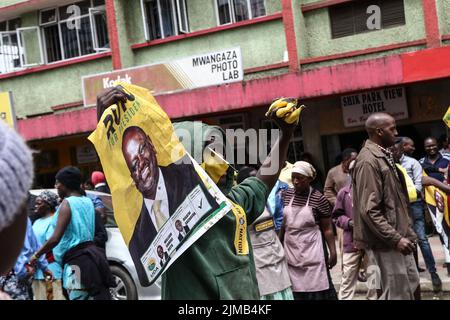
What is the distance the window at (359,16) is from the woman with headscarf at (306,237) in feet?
25.4

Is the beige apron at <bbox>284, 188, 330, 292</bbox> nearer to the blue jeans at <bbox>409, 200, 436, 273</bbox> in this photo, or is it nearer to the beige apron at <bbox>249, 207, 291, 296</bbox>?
the beige apron at <bbox>249, 207, 291, 296</bbox>

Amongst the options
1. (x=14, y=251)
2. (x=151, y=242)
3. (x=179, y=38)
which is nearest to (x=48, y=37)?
(x=179, y=38)

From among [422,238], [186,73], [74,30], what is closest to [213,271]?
[422,238]

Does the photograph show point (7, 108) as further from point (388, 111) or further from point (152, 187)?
point (388, 111)

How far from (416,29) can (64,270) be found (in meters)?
9.28

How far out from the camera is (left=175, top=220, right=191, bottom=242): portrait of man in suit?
2807 mm

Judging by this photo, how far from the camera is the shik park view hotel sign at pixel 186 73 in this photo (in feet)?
48.0

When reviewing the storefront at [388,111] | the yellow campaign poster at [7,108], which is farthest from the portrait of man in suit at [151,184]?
the storefront at [388,111]

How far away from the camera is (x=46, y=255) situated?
6.40 m

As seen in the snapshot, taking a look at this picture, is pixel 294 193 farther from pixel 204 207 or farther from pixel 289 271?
pixel 204 207

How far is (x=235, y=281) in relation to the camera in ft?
9.68

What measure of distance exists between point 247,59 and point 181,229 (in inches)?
499

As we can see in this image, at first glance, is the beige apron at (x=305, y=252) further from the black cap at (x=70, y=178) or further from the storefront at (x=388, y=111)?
the storefront at (x=388, y=111)

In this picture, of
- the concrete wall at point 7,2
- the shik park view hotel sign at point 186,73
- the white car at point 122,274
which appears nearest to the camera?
the white car at point 122,274
